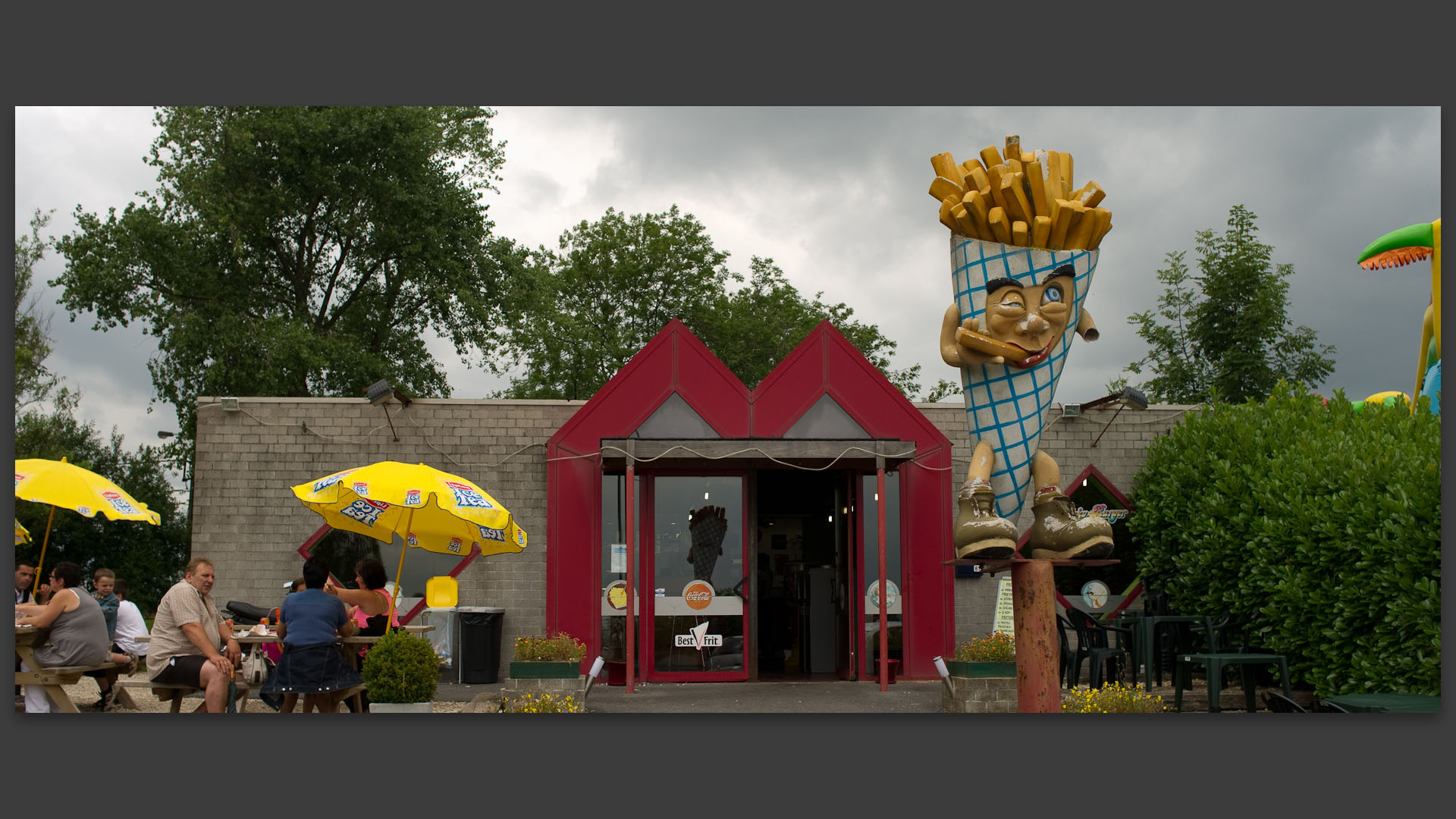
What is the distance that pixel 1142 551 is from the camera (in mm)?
12547

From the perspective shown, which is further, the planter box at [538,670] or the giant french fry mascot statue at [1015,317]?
the planter box at [538,670]

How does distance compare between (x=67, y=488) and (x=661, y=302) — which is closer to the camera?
(x=67, y=488)

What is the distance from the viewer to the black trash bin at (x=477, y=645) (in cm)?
1192

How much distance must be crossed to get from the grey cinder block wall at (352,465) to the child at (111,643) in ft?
4.12

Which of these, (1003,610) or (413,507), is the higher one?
(413,507)

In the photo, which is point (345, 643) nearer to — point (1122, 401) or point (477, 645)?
point (477, 645)

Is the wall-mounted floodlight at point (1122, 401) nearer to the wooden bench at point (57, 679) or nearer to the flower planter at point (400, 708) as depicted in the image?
the flower planter at point (400, 708)

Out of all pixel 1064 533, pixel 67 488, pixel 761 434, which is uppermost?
pixel 761 434

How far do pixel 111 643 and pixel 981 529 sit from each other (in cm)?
797

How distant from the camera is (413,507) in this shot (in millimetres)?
9312

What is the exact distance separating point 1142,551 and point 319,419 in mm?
8972

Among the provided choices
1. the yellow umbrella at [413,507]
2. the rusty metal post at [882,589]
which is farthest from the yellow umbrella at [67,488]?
the rusty metal post at [882,589]

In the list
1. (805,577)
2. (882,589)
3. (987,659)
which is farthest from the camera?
(805,577)

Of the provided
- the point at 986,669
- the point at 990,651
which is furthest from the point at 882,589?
the point at 986,669
